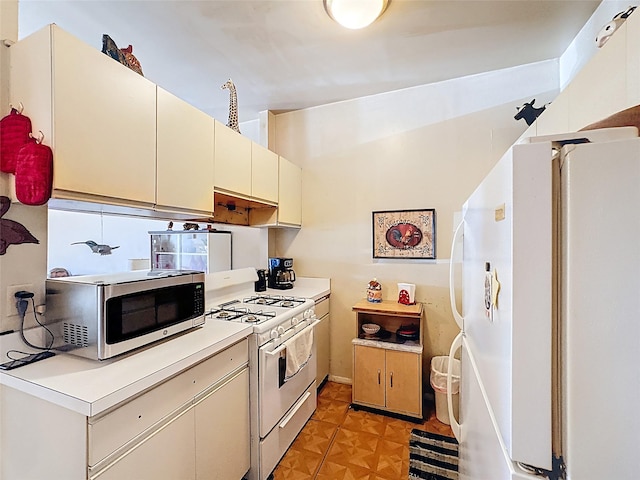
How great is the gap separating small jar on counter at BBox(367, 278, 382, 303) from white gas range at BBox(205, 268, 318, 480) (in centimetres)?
58

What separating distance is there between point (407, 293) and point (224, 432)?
5.52ft

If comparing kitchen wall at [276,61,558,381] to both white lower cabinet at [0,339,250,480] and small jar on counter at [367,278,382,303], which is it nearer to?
small jar on counter at [367,278,382,303]

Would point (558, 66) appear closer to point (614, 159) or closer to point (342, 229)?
point (342, 229)

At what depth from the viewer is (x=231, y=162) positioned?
1998 mm

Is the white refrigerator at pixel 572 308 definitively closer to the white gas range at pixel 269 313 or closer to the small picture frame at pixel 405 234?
the white gas range at pixel 269 313

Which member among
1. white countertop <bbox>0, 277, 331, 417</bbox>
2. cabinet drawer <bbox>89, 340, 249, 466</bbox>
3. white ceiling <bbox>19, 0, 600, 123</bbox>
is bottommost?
cabinet drawer <bbox>89, 340, 249, 466</bbox>

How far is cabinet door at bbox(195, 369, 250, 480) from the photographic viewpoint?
127 centimetres

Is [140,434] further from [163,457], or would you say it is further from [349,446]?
[349,446]

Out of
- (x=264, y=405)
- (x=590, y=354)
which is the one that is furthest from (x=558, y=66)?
(x=264, y=405)

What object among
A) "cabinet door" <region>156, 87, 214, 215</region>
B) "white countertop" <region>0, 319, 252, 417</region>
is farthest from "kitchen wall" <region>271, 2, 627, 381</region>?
"white countertop" <region>0, 319, 252, 417</region>

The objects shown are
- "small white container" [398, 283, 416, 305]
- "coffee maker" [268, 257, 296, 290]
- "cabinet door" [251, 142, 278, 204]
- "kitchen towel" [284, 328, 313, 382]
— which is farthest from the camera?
"coffee maker" [268, 257, 296, 290]

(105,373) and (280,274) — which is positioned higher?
(280,274)

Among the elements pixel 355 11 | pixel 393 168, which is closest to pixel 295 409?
pixel 393 168

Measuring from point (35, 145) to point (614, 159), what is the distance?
1664 mm
